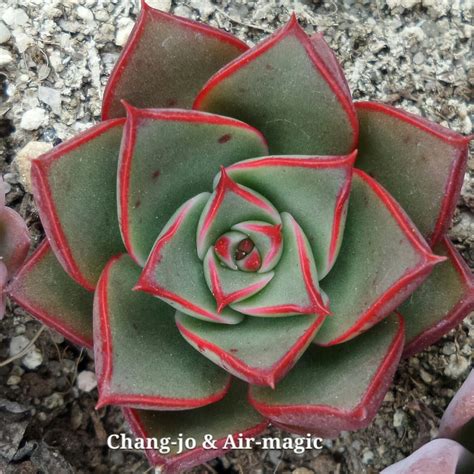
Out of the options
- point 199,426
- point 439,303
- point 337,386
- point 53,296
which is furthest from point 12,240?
point 439,303

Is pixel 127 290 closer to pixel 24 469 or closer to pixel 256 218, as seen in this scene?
pixel 256 218

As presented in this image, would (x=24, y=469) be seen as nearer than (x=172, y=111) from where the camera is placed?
No

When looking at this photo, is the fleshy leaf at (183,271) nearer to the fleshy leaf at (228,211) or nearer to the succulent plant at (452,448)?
the fleshy leaf at (228,211)

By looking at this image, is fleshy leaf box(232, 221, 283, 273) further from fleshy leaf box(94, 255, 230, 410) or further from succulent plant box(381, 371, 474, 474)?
succulent plant box(381, 371, 474, 474)

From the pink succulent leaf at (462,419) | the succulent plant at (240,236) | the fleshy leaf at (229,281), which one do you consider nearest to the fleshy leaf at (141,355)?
the succulent plant at (240,236)

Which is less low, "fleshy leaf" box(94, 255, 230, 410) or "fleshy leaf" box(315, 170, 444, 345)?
"fleshy leaf" box(315, 170, 444, 345)

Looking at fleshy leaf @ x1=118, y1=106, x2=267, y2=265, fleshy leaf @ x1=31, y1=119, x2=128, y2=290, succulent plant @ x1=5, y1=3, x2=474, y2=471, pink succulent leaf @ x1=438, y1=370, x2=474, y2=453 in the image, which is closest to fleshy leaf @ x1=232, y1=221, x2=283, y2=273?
succulent plant @ x1=5, y1=3, x2=474, y2=471

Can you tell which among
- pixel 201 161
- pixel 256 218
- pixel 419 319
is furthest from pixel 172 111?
pixel 419 319
